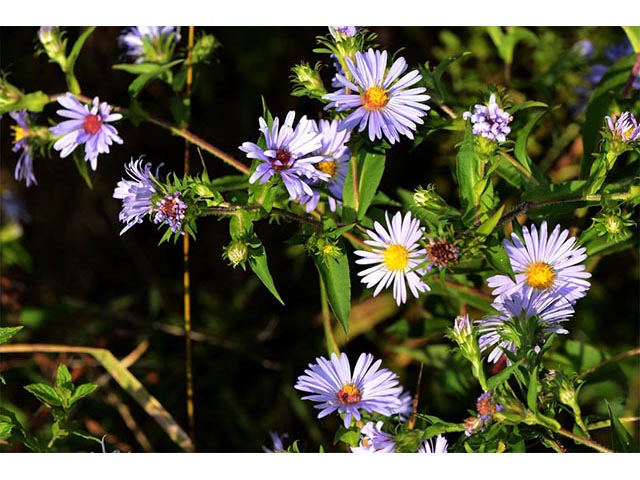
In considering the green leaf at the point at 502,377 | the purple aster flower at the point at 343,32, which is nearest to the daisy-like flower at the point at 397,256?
the green leaf at the point at 502,377

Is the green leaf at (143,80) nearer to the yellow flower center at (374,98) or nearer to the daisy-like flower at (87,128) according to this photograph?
the daisy-like flower at (87,128)

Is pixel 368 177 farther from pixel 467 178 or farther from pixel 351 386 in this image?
pixel 351 386

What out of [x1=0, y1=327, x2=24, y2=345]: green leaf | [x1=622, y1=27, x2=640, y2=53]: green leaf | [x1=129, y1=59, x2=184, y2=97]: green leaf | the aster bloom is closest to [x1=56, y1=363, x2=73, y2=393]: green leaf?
[x1=0, y1=327, x2=24, y2=345]: green leaf

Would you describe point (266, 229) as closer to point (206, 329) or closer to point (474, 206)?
point (206, 329)

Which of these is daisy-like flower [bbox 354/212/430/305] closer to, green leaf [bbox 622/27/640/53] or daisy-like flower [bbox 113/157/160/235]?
daisy-like flower [bbox 113/157/160/235]

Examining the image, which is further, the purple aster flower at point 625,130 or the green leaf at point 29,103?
the green leaf at point 29,103

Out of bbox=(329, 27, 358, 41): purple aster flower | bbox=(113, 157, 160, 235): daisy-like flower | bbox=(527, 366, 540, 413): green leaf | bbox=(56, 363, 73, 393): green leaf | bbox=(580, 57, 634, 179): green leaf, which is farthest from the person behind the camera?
bbox=(580, 57, 634, 179): green leaf
